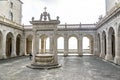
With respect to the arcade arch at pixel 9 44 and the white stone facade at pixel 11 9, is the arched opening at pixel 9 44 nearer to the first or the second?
the arcade arch at pixel 9 44

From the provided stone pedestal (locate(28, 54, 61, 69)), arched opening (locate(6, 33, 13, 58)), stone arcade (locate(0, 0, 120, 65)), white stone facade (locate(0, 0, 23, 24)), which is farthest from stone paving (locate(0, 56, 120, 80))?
white stone facade (locate(0, 0, 23, 24))

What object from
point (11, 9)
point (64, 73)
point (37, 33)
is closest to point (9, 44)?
point (37, 33)

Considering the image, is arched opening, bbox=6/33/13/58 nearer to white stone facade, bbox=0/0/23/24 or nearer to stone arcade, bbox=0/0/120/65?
stone arcade, bbox=0/0/120/65

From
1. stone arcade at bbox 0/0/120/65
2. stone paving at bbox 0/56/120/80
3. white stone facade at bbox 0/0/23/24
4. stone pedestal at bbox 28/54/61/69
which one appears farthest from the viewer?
white stone facade at bbox 0/0/23/24

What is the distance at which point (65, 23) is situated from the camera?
30188 mm

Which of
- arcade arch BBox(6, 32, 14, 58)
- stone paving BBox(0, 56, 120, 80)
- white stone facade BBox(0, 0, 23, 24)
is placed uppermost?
white stone facade BBox(0, 0, 23, 24)

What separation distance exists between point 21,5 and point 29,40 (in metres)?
8.96

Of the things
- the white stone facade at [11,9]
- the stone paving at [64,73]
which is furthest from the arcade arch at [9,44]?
the stone paving at [64,73]

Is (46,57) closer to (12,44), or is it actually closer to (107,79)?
(107,79)

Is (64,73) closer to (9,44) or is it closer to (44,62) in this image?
(44,62)

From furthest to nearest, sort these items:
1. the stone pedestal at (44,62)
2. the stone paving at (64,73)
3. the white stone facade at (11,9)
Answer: the white stone facade at (11,9), the stone pedestal at (44,62), the stone paving at (64,73)

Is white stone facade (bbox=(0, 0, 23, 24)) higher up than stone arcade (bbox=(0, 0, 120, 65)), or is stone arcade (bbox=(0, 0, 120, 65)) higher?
white stone facade (bbox=(0, 0, 23, 24))

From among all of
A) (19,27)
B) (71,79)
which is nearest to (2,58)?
(19,27)

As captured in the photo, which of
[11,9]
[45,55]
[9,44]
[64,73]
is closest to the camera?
[64,73]
